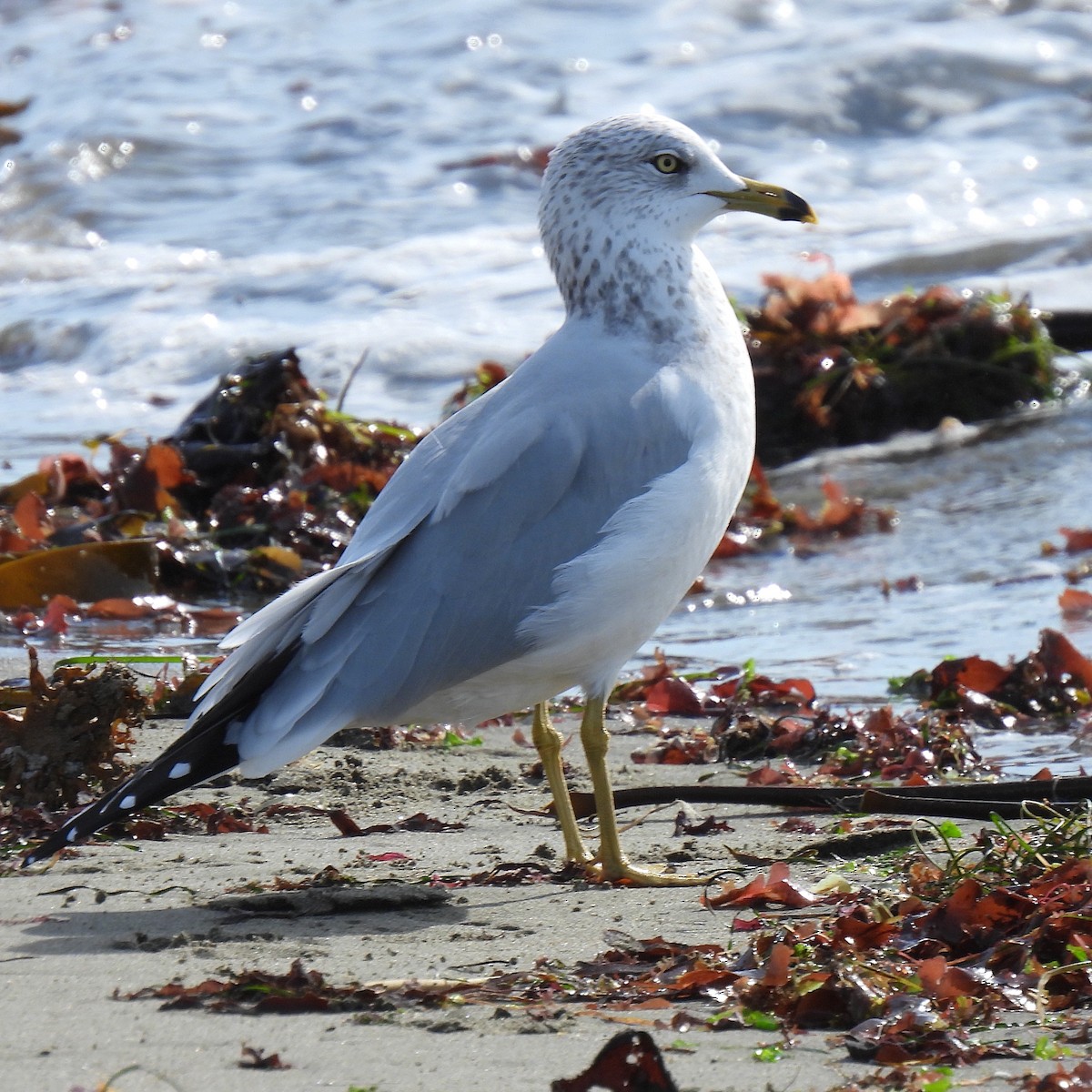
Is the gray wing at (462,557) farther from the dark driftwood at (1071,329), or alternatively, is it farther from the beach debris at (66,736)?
the dark driftwood at (1071,329)

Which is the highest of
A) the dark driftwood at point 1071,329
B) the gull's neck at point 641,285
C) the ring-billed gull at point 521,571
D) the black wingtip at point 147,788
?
the gull's neck at point 641,285

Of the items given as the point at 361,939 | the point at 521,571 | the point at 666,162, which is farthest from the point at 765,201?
the point at 361,939

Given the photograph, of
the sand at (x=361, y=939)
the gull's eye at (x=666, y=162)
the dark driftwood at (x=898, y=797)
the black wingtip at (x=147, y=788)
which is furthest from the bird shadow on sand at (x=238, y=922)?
the gull's eye at (x=666, y=162)

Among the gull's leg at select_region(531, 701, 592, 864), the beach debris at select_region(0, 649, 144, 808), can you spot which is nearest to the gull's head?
the gull's leg at select_region(531, 701, 592, 864)

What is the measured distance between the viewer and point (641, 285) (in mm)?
3973

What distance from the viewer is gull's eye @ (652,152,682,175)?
13.8 feet

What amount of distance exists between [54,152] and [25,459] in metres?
7.64

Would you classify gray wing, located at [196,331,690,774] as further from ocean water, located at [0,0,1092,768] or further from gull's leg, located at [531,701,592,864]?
ocean water, located at [0,0,1092,768]

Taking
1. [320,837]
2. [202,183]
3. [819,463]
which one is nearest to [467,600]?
[320,837]

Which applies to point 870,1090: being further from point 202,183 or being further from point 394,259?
point 202,183

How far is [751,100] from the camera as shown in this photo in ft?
49.5

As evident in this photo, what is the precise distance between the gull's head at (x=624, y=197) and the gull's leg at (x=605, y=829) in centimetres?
100

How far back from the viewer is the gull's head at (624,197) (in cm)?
408

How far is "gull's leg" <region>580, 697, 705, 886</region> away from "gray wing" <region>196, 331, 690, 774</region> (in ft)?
1.00
